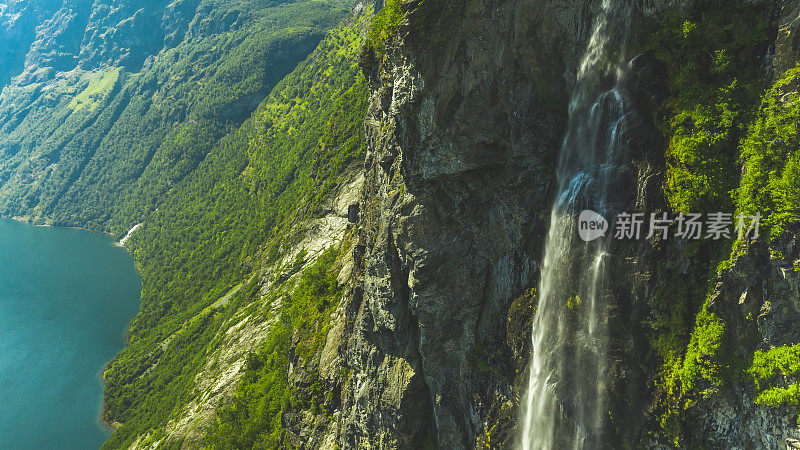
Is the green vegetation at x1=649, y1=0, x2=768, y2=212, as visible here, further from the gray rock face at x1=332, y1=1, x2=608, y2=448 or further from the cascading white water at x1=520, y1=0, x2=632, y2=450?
the gray rock face at x1=332, y1=1, x2=608, y2=448

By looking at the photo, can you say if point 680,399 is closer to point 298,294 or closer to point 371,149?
point 371,149

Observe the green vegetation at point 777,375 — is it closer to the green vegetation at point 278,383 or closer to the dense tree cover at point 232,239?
the green vegetation at point 278,383

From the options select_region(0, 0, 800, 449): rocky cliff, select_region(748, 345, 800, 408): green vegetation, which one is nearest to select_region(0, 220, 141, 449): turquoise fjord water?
select_region(0, 0, 800, 449): rocky cliff

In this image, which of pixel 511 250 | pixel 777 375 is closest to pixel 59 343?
pixel 511 250

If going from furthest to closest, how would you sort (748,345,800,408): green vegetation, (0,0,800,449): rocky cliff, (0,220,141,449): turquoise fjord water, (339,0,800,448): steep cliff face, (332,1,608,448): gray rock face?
(0,220,141,449): turquoise fjord water < (332,1,608,448): gray rock face < (339,0,800,448): steep cliff face < (0,0,800,449): rocky cliff < (748,345,800,408): green vegetation

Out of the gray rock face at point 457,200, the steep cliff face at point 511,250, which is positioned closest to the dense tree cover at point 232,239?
the gray rock face at point 457,200

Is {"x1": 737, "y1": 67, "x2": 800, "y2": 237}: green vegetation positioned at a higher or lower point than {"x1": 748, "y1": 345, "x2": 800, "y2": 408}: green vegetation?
higher
